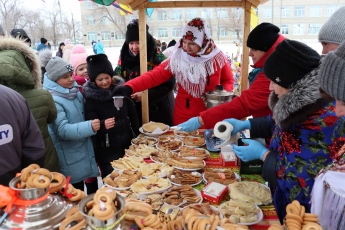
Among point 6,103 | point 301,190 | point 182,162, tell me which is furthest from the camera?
point 182,162

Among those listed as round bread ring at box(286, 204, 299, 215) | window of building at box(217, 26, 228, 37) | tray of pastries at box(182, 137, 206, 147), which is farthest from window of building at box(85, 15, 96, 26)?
round bread ring at box(286, 204, 299, 215)

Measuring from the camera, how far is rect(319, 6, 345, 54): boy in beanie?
1990 mm

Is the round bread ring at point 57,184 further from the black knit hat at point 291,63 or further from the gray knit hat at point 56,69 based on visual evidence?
the gray knit hat at point 56,69

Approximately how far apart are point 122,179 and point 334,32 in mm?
2082

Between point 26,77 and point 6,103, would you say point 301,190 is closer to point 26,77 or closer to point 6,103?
point 6,103

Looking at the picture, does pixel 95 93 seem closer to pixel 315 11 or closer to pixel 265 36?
pixel 265 36

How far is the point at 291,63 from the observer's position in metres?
1.31

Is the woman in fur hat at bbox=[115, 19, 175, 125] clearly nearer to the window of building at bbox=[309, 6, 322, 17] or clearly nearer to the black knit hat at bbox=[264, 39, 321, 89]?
the black knit hat at bbox=[264, 39, 321, 89]

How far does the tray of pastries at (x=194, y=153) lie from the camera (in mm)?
2057

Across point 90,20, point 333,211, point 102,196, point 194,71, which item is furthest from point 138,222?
point 90,20

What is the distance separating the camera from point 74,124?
2297 mm

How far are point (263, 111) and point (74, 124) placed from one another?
1.78m

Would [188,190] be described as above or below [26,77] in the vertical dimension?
below

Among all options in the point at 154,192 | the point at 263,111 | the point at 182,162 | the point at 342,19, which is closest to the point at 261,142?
the point at 263,111
